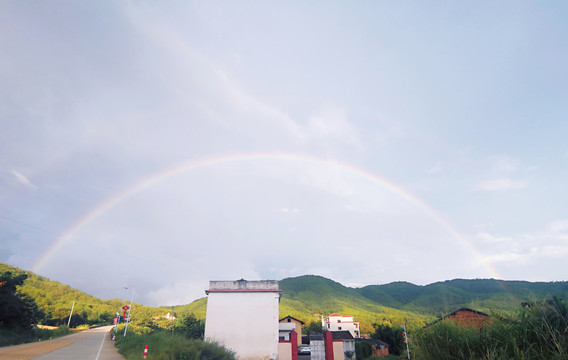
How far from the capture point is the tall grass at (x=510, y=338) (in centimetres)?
399

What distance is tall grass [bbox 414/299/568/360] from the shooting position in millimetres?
3994

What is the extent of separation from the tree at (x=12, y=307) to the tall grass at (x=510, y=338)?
118 ft

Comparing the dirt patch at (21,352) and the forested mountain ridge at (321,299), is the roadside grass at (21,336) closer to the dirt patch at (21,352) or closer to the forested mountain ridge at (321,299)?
the dirt patch at (21,352)

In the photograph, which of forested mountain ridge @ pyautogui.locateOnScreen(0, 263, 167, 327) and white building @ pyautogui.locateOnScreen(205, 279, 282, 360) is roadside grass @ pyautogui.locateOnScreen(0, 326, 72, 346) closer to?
Result: forested mountain ridge @ pyautogui.locateOnScreen(0, 263, 167, 327)

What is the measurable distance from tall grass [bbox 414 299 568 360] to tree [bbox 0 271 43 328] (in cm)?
3606

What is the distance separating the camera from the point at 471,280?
13312cm

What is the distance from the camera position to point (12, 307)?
2742 centimetres

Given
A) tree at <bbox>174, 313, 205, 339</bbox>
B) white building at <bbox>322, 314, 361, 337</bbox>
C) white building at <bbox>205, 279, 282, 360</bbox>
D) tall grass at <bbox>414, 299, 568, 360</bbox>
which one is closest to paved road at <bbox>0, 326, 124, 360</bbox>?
tree at <bbox>174, 313, 205, 339</bbox>

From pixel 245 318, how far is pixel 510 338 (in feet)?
89.5

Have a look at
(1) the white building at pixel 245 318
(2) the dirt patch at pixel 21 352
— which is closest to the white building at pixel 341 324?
(1) the white building at pixel 245 318

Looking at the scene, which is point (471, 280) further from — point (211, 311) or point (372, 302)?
point (211, 311)

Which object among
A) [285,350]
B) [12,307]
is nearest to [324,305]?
[285,350]

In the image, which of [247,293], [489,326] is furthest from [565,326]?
[247,293]

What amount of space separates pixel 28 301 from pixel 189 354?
93.7 feet
